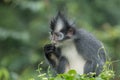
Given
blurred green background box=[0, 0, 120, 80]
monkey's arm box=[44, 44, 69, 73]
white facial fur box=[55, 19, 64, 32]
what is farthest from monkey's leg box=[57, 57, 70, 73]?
blurred green background box=[0, 0, 120, 80]

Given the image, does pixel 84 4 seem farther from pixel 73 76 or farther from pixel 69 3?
pixel 73 76

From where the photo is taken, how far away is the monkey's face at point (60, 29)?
8.79 m

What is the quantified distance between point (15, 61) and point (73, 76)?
1173 centimetres

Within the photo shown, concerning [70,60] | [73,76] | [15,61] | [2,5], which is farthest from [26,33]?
[73,76]

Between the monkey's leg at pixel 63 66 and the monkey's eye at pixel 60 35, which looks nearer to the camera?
the monkey's eye at pixel 60 35

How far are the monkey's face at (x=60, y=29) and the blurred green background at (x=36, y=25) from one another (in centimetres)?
722

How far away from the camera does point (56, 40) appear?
8.94 m

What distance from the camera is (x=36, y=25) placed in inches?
752

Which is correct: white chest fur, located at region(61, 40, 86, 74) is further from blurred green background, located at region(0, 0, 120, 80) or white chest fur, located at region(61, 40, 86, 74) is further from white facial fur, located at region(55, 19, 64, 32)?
blurred green background, located at region(0, 0, 120, 80)

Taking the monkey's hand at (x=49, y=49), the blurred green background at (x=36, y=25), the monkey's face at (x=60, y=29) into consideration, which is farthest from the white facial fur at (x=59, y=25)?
the blurred green background at (x=36, y=25)

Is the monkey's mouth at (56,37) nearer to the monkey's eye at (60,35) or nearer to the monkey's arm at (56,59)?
the monkey's eye at (60,35)

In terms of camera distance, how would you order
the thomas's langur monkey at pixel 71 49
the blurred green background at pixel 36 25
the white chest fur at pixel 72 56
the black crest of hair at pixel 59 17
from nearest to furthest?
the black crest of hair at pixel 59 17 < the thomas's langur monkey at pixel 71 49 < the white chest fur at pixel 72 56 < the blurred green background at pixel 36 25

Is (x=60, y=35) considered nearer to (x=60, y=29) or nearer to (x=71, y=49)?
(x=60, y=29)

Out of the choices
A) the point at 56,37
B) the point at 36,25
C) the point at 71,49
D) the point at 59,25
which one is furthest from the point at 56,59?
the point at 36,25
